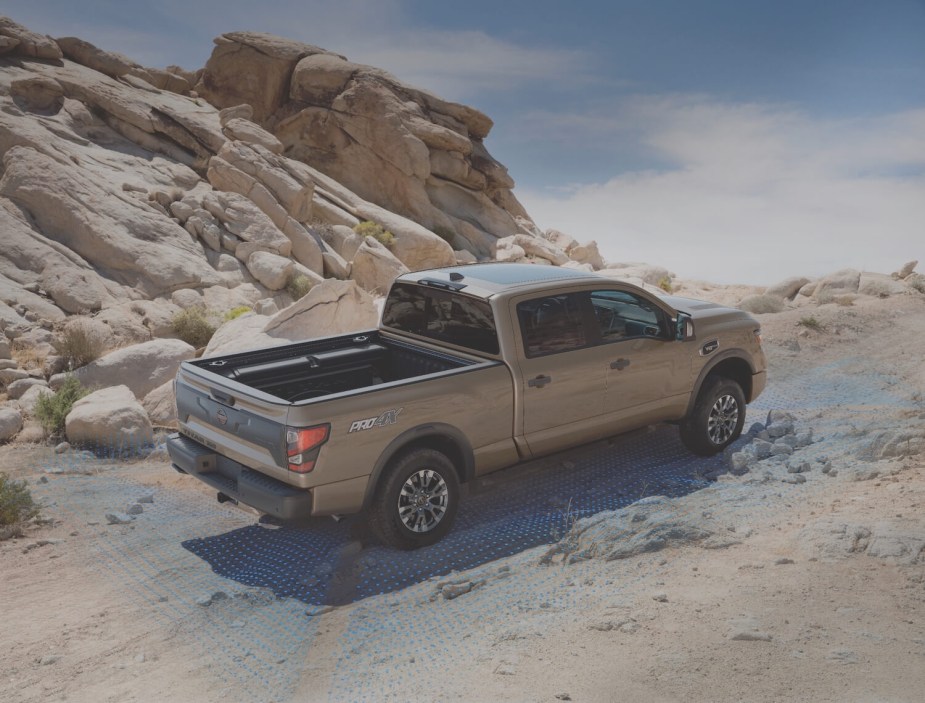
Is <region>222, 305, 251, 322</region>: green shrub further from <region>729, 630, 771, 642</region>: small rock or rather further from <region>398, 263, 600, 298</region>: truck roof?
<region>729, 630, 771, 642</region>: small rock

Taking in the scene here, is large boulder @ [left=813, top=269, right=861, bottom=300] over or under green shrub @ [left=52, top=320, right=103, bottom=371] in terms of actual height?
over

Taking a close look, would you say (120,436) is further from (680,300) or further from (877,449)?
(877,449)

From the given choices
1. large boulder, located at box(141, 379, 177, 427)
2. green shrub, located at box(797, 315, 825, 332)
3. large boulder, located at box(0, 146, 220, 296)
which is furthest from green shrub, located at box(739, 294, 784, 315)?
large boulder, located at box(141, 379, 177, 427)

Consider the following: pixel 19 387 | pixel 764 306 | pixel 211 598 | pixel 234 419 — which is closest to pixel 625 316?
pixel 234 419

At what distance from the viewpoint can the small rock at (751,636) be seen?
4.51m

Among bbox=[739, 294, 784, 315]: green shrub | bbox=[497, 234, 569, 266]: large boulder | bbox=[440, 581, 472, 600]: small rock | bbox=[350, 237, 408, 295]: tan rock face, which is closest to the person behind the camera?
bbox=[440, 581, 472, 600]: small rock

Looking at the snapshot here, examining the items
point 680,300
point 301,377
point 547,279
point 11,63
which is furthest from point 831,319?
point 11,63

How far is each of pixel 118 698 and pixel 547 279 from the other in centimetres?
441

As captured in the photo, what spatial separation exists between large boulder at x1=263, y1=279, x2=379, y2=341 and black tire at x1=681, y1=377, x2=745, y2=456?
4.93 m

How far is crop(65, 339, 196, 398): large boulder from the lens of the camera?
1109cm

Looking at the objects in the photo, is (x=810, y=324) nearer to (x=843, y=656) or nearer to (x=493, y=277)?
(x=493, y=277)

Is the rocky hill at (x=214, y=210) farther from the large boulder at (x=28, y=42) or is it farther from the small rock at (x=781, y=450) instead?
the small rock at (x=781, y=450)

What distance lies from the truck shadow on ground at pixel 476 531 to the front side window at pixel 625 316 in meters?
1.16

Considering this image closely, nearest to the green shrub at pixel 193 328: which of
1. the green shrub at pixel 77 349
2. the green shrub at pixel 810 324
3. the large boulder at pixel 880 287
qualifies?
the green shrub at pixel 77 349
